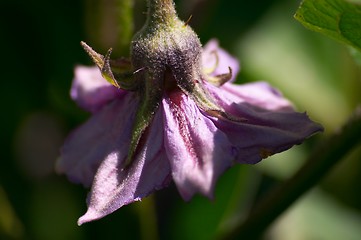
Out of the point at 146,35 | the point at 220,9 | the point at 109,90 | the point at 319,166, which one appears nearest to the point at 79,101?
the point at 109,90

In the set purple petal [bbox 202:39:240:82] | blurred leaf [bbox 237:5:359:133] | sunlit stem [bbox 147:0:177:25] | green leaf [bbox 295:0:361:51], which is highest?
green leaf [bbox 295:0:361:51]

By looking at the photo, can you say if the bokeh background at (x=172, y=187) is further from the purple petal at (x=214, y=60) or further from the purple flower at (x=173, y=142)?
the purple flower at (x=173, y=142)

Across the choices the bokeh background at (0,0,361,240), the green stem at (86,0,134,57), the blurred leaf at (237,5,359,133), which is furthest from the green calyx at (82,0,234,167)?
the blurred leaf at (237,5,359,133)

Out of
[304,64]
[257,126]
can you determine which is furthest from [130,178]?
[304,64]

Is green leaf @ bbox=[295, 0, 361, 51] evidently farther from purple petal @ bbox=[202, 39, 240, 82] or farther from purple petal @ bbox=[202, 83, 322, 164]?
purple petal @ bbox=[202, 39, 240, 82]

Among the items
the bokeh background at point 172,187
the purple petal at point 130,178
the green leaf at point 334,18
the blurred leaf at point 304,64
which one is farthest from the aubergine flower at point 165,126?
the blurred leaf at point 304,64

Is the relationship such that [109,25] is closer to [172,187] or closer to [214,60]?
[214,60]
